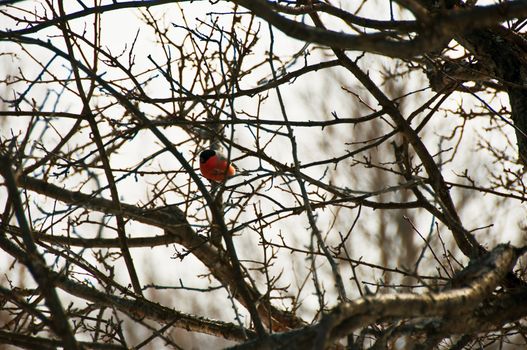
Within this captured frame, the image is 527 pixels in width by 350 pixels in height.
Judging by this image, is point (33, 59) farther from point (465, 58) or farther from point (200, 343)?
point (200, 343)

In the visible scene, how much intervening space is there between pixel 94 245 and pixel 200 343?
514 inches

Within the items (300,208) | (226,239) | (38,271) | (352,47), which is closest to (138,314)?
(300,208)

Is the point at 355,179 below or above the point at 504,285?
above

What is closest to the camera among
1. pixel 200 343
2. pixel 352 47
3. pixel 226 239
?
pixel 352 47

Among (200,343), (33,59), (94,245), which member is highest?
(200,343)

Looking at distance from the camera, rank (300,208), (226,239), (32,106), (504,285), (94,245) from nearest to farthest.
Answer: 1. (226,239)
2. (504,285)
3. (300,208)
4. (32,106)
5. (94,245)

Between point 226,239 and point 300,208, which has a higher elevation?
point 300,208

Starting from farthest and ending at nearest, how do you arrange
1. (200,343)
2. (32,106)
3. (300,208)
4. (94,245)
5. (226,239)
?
(200,343) < (94,245) < (32,106) < (300,208) < (226,239)

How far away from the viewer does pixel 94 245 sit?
14.0 feet

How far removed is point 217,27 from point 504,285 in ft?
6.16

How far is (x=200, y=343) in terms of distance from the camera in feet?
55.3

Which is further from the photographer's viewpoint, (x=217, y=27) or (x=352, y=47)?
(x=217, y=27)

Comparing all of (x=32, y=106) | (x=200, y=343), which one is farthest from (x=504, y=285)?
(x=200, y=343)

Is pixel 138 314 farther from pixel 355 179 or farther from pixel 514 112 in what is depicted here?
pixel 355 179
